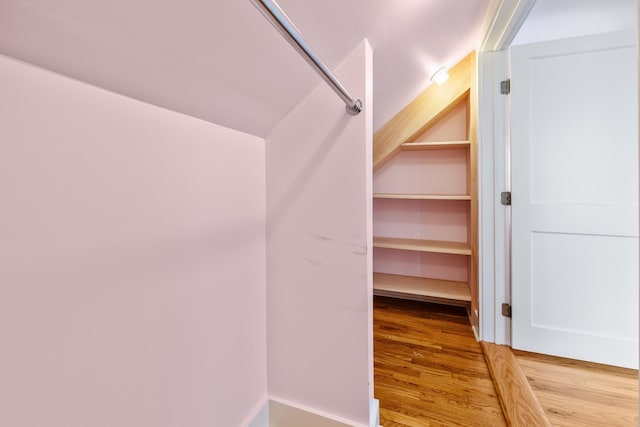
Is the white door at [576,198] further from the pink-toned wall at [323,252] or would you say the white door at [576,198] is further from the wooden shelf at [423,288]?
the pink-toned wall at [323,252]

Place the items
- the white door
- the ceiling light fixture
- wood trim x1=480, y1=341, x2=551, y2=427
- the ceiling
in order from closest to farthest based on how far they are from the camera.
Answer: wood trim x1=480, y1=341, x2=551, y2=427, the white door, the ceiling, the ceiling light fixture

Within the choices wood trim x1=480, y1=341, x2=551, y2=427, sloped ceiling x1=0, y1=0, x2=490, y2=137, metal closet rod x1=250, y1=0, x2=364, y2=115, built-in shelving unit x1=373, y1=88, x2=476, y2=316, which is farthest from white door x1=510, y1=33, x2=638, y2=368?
metal closet rod x1=250, y1=0, x2=364, y2=115

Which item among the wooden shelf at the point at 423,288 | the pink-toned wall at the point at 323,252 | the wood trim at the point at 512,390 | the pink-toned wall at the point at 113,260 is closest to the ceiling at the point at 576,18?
the pink-toned wall at the point at 323,252

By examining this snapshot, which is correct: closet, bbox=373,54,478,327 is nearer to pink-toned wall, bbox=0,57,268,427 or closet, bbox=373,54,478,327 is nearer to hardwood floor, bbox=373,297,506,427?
hardwood floor, bbox=373,297,506,427

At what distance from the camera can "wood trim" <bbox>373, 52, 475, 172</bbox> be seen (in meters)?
1.84

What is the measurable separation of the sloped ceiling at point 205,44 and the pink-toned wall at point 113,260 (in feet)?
0.14

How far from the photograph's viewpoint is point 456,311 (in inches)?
83.0

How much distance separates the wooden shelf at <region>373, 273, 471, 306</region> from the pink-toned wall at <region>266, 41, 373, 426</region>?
117 centimetres

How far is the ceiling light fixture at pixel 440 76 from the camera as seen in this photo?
1731 millimetres

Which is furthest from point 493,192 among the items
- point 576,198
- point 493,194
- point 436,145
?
point 436,145

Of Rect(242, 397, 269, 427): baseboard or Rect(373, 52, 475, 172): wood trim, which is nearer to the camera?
Rect(242, 397, 269, 427): baseboard

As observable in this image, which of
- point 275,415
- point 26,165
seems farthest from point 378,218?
point 26,165

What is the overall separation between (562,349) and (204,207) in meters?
2.03

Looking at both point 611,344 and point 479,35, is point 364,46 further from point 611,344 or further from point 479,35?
point 611,344
